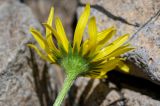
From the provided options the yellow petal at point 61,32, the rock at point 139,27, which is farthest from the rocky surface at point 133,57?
the yellow petal at point 61,32

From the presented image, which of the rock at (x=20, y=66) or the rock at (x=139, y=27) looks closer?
the rock at (x=139, y=27)

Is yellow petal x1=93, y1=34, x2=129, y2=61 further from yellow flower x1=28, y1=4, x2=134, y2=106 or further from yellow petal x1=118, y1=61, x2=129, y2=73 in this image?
yellow petal x1=118, y1=61, x2=129, y2=73

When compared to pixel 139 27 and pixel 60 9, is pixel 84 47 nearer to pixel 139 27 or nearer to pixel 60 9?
pixel 139 27

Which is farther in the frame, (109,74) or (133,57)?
(109,74)

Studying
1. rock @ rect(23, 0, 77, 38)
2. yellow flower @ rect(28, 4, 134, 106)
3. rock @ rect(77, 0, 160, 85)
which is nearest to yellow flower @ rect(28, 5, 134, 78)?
yellow flower @ rect(28, 4, 134, 106)

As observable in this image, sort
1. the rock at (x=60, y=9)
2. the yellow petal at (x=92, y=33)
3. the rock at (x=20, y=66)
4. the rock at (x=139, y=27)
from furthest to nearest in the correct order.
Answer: the rock at (x=60, y=9) → the rock at (x=20, y=66) → the rock at (x=139, y=27) → the yellow petal at (x=92, y=33)

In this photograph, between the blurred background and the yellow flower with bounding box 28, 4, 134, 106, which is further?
the blurred background

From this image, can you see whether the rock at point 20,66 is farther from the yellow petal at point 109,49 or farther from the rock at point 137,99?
the yellow petal at point 109,49

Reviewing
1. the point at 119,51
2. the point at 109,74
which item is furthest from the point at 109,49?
the point at 109,74
